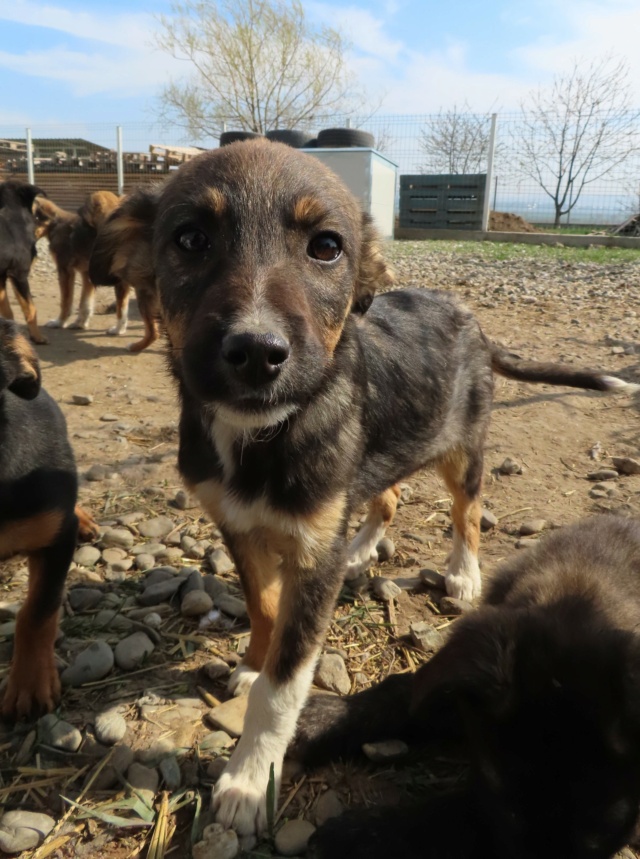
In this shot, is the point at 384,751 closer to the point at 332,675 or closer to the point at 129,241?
the point at 332,675

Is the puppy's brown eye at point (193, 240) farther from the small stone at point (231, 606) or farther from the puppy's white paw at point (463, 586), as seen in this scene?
the puppy's white paw at point (463, 586)

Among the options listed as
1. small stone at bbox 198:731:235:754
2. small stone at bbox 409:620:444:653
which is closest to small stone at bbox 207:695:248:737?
small stone at bbox 198:731:235:754

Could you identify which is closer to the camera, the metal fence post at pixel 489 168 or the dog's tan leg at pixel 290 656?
the dog's tan leg at pixel 290 656

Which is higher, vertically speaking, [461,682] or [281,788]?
[461,682]

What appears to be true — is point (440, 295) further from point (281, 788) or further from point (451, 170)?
point (451, 170)

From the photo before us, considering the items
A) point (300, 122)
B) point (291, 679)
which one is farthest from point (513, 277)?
point (300, 122)

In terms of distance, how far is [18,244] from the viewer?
8.88 metres

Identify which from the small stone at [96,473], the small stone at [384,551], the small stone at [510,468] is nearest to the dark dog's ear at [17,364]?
the small stone at [96,473]

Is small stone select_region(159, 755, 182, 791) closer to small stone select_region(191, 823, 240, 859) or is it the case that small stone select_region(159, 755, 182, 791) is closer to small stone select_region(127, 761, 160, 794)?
small stone select_region(127, 761, 160, 794)

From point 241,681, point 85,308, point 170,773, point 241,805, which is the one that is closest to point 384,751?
point 241,805

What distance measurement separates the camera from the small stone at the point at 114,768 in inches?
89.7

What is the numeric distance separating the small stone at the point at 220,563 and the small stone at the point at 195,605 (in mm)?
376

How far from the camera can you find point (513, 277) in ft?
42.3

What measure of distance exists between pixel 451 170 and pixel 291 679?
30467 mm
